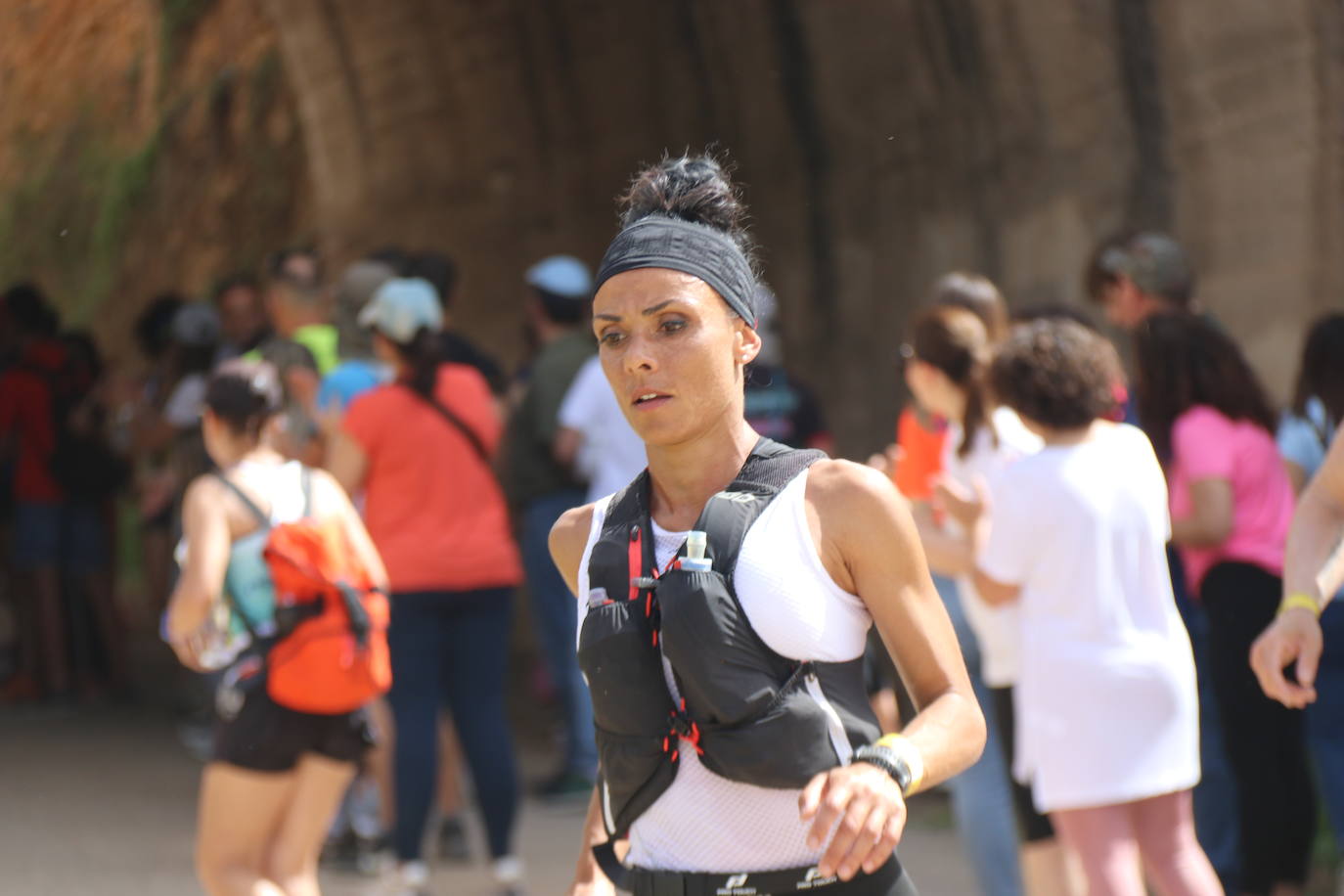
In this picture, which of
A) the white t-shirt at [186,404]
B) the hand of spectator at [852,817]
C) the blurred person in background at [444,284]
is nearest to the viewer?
the hand of spectator at [852,817]

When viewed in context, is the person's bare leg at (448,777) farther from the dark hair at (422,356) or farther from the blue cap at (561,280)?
the blue cap at (561,280)

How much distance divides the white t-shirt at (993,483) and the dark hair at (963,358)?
25mm

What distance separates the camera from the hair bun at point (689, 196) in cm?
308

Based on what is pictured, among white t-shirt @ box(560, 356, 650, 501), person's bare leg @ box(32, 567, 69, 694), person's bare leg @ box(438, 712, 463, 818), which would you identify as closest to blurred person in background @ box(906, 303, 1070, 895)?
white t-shirt @ box(560, 356, 650, 501)

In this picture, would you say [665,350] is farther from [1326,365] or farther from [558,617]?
[558,617]

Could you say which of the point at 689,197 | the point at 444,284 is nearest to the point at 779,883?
the point at 689,197

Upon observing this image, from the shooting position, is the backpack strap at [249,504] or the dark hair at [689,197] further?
the backpack strap at [249,504]

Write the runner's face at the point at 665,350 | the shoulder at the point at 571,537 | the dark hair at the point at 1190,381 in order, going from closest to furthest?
the runner's face at the point at 665,350 → the shoulder at the point at 571,537 → the dark hair at the point at 1190,381

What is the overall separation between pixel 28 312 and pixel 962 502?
686 centimetres

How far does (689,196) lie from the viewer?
3068 mm

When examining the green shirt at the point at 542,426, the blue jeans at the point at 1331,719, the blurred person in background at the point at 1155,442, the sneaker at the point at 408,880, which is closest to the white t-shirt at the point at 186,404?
the green shirt at the point at 542,426

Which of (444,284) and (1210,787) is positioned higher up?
(444,284)

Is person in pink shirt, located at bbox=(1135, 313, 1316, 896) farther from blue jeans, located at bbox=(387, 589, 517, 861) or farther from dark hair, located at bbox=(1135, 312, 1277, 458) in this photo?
blue jeans, located at bbox=(387, 589, 517, 861)

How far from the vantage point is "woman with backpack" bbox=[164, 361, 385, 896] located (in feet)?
17.0
